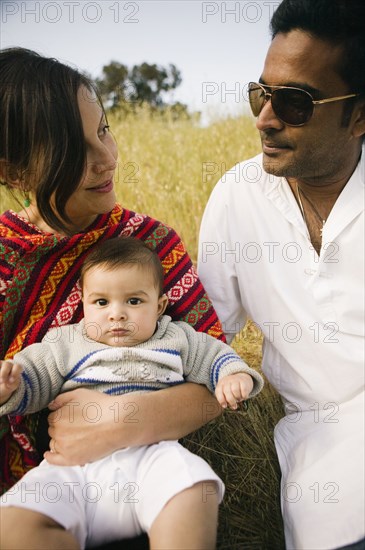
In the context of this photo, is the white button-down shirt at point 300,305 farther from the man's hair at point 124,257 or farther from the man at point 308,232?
the man's hair at point 124,257

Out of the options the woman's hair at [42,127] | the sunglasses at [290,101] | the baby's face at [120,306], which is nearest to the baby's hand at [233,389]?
the baby's face at [120,306]

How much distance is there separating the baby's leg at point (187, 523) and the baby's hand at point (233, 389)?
0.26 metres

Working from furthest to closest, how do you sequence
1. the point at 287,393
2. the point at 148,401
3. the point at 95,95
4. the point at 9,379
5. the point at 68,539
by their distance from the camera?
1. the point at 287,393
2. the point at 95,95
3. the point at 148,401
4. the point at 9,379
5. the point at 68,539

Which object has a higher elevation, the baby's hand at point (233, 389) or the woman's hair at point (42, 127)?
the woman's hair at point (42, 127)

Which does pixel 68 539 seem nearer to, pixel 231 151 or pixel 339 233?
pixel 339 233

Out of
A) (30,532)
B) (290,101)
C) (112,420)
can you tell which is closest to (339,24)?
(290,101)

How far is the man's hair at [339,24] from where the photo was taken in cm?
212

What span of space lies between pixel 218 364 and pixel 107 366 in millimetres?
359

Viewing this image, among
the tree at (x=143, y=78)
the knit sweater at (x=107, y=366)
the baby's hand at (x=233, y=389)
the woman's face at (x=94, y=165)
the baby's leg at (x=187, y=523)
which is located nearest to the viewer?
the baby's leg at (x=187, y=523)

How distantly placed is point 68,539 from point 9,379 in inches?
18.4

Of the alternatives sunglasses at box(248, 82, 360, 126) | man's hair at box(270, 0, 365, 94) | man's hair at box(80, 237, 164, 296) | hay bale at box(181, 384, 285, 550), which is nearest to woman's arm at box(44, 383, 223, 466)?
man's hair at box(80, 237, 164, 296)

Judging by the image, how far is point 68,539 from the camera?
5.33 feet

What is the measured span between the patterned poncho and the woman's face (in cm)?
12

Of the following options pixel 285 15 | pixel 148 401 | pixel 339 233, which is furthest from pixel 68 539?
pixel 285 15
